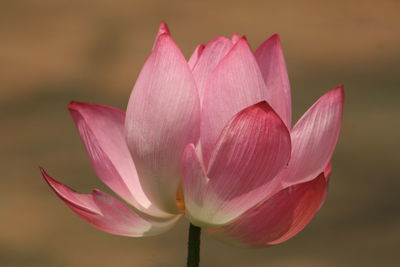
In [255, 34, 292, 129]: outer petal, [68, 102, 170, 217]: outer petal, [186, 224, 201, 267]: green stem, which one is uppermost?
[255, 34, 292, 129]: outer petal

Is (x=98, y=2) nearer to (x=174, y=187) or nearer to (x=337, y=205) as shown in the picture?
(x=337, y=205)

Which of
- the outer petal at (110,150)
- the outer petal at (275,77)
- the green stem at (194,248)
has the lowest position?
the green stem at (194,248)

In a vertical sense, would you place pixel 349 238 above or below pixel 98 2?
below

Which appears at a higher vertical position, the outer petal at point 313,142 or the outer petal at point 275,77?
the outer petal at point 275,77

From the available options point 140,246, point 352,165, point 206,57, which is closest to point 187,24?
point 352,165
